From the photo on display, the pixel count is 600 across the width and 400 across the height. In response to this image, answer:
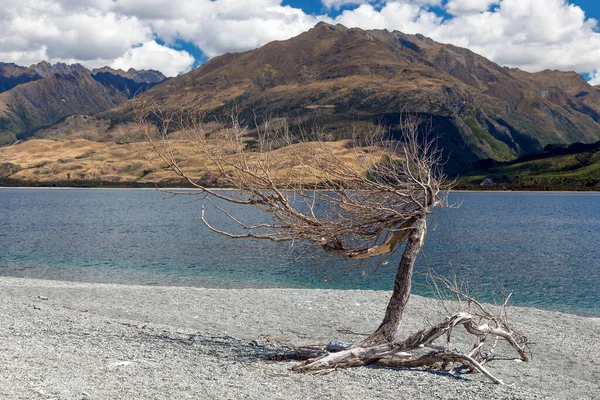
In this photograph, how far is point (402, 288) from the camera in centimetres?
1591

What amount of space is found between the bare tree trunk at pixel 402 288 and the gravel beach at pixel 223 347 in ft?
3.40

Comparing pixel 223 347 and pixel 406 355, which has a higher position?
pixel 406 355

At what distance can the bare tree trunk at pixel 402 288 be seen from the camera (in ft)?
51.9

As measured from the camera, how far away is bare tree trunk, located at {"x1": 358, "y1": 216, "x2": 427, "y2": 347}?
1583 centimetres

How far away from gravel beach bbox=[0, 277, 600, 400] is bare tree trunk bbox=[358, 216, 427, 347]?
1.04m

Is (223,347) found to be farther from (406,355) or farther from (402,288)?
(402,288)

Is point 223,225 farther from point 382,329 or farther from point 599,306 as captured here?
point 382,329

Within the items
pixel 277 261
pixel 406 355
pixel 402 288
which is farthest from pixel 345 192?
pixel 277 261

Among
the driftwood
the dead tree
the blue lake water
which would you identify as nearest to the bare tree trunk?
the dead tree

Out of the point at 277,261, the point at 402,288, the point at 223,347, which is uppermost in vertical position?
the point at 402,288

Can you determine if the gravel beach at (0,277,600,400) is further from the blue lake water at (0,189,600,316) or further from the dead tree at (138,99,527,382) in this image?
the blue lake water at (0,189,600,316)

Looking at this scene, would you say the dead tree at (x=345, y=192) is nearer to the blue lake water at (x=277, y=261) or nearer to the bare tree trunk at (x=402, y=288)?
the bare tree trunk at (x=402, y=288)

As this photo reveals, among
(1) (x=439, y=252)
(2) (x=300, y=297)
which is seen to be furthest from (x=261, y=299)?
(1) (x=439, y=252)

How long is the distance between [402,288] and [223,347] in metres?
6.61
